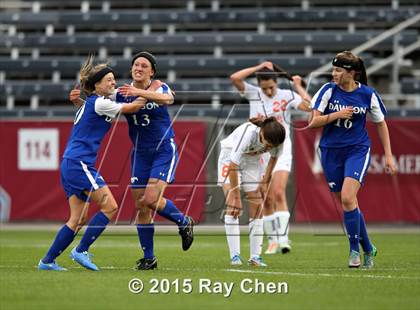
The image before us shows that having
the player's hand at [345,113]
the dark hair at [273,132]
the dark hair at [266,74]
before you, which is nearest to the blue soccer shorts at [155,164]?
the dark hair at [273,132]

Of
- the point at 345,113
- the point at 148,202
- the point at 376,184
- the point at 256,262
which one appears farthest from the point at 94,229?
the point at 376,184

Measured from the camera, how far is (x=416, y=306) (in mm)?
6574

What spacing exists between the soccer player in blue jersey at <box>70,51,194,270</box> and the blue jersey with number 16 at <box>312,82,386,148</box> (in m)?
1.56

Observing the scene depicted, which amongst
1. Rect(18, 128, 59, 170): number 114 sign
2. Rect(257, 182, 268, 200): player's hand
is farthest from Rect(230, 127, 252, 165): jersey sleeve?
Result: Rect(18, 128, 59, 170): number 114 sign

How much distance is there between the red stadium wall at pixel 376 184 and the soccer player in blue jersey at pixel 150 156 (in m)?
8.81

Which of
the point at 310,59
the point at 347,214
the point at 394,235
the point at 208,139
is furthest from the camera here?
the point at 310,59

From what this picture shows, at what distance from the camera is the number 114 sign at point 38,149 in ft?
60.8

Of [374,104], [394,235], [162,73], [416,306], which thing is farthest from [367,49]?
[416,306]

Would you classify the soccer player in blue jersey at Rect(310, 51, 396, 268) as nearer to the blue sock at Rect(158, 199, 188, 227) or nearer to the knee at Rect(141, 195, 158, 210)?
the blue sock at Rect(158, 199, 188, 227)

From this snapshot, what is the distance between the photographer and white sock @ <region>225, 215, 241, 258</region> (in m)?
10.1

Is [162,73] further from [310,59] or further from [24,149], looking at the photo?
[24,149]

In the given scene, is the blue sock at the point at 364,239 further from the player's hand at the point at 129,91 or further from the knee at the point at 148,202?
the player's hand at the point at 129,91

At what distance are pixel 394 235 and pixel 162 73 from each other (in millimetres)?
9219

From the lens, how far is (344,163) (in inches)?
377
